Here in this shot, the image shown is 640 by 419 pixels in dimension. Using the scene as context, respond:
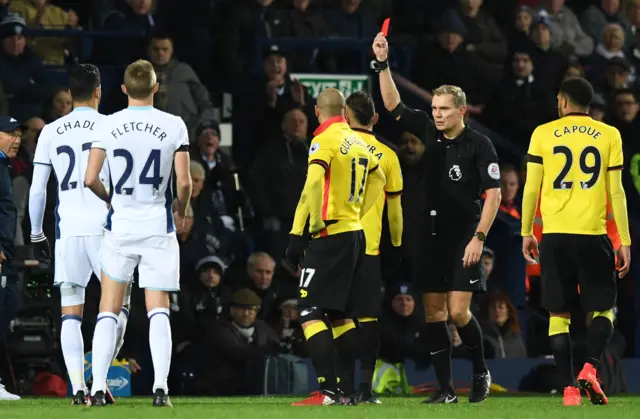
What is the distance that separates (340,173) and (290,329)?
3990mm

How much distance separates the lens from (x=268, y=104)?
16.1m

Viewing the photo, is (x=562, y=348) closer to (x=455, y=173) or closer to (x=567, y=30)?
(x=455, y=173)

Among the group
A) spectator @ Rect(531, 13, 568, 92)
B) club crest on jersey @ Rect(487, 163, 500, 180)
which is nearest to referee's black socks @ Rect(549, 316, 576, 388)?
club crest on jersey @ Rect(487, 163, 500, 180)

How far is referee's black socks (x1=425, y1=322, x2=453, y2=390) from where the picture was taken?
1149 centimetres

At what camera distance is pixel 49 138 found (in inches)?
431

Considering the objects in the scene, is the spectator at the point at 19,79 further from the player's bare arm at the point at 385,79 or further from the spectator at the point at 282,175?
the player's bare arm at the point at 385,79

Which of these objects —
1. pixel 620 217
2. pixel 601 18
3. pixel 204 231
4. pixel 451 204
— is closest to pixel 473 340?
pixel 451 204

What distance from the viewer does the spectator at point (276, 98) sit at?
52.7ft

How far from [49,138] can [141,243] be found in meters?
1.22

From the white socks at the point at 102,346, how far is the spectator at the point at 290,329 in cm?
410

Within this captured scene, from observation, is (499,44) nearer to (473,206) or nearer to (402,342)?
(402,342)

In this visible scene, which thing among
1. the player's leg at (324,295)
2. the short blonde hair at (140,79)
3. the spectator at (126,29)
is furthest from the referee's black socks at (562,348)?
the spectator at (126,29)

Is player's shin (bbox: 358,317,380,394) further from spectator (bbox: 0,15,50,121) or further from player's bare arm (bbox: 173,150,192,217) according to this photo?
spectator (bbox: 0,15,50,121)

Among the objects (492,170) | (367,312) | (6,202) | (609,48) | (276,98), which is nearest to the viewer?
(367,312)
